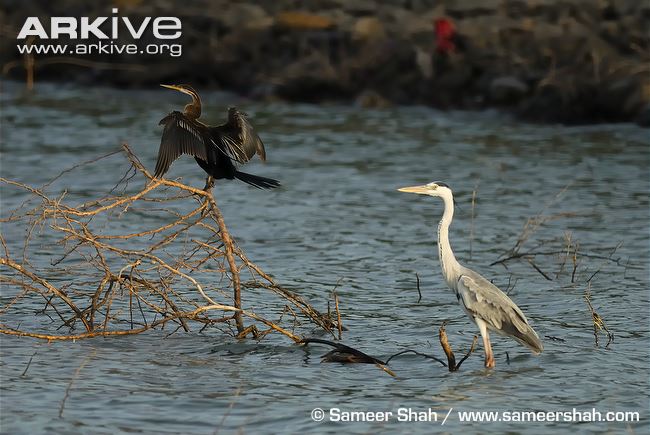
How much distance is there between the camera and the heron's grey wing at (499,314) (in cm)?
924

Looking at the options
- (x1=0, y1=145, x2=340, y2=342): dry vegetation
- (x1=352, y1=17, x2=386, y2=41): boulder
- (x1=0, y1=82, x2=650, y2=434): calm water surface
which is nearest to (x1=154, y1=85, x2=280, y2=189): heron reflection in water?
(x1=0, y1=145, x2=340, y2=342): dry vegetation

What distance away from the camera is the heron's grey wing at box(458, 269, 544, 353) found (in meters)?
9.24

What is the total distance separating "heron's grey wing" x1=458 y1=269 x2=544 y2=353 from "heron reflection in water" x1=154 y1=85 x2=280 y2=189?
181 centimetres

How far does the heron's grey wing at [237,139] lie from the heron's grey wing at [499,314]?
2109 mm

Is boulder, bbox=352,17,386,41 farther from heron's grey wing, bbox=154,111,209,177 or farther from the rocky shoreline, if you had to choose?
heron's grey wing, bbox=154,111,209,177

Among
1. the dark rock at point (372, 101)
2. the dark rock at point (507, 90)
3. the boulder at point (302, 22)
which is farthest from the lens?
the boulder at point (302, 22)

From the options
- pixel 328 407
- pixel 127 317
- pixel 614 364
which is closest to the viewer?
pixel 328 407

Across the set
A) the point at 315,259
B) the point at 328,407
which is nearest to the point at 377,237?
the point at 315,259

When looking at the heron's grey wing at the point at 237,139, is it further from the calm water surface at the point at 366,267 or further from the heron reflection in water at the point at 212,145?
the calm water surface at the point at 366,267

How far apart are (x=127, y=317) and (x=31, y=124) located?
12.7m

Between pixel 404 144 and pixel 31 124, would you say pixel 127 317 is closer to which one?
pixel 404 144

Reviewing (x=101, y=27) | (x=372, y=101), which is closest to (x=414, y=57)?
(x=372, y=101)

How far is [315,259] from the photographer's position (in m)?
13.8

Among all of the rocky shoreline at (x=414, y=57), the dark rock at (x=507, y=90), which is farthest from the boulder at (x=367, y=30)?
the dark rock at (x=507, y=90)
